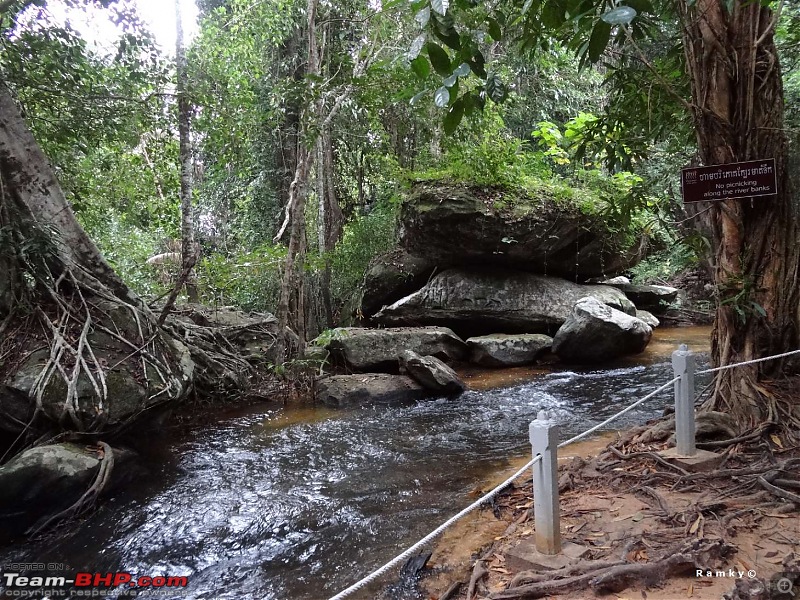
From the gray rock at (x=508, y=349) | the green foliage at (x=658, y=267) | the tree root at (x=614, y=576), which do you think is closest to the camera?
the tree root at (x=614, y=576)

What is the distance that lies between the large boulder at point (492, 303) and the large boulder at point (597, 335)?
3.19 feet

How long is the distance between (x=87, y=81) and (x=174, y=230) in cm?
574

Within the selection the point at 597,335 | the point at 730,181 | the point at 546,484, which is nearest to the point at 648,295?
the point at 597,335

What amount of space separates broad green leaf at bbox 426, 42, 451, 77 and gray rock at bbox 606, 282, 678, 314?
11.4m

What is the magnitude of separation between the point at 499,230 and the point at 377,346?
3.34m

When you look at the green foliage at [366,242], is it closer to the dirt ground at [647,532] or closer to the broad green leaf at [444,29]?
the dirt ground at [647,532]

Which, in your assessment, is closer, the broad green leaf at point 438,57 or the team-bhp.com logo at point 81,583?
the broad green leaf at point 438,57

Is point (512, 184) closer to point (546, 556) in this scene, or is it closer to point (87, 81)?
point (87, 81)

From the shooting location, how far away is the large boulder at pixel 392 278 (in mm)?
11391

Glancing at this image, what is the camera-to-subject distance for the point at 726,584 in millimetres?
2420

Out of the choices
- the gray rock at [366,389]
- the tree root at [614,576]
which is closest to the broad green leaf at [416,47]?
the tree root at [614,576]

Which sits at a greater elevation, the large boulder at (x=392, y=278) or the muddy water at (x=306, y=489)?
the large boulder at (x=392, y=278)

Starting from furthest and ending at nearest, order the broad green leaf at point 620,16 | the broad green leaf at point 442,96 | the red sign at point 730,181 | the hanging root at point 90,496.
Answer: the hanging root at point 90,496
the red sign at point 730,181
the broad green leaf at point 442,96
the broad green leaf at point 620,16

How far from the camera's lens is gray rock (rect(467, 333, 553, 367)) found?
9.72 meters
